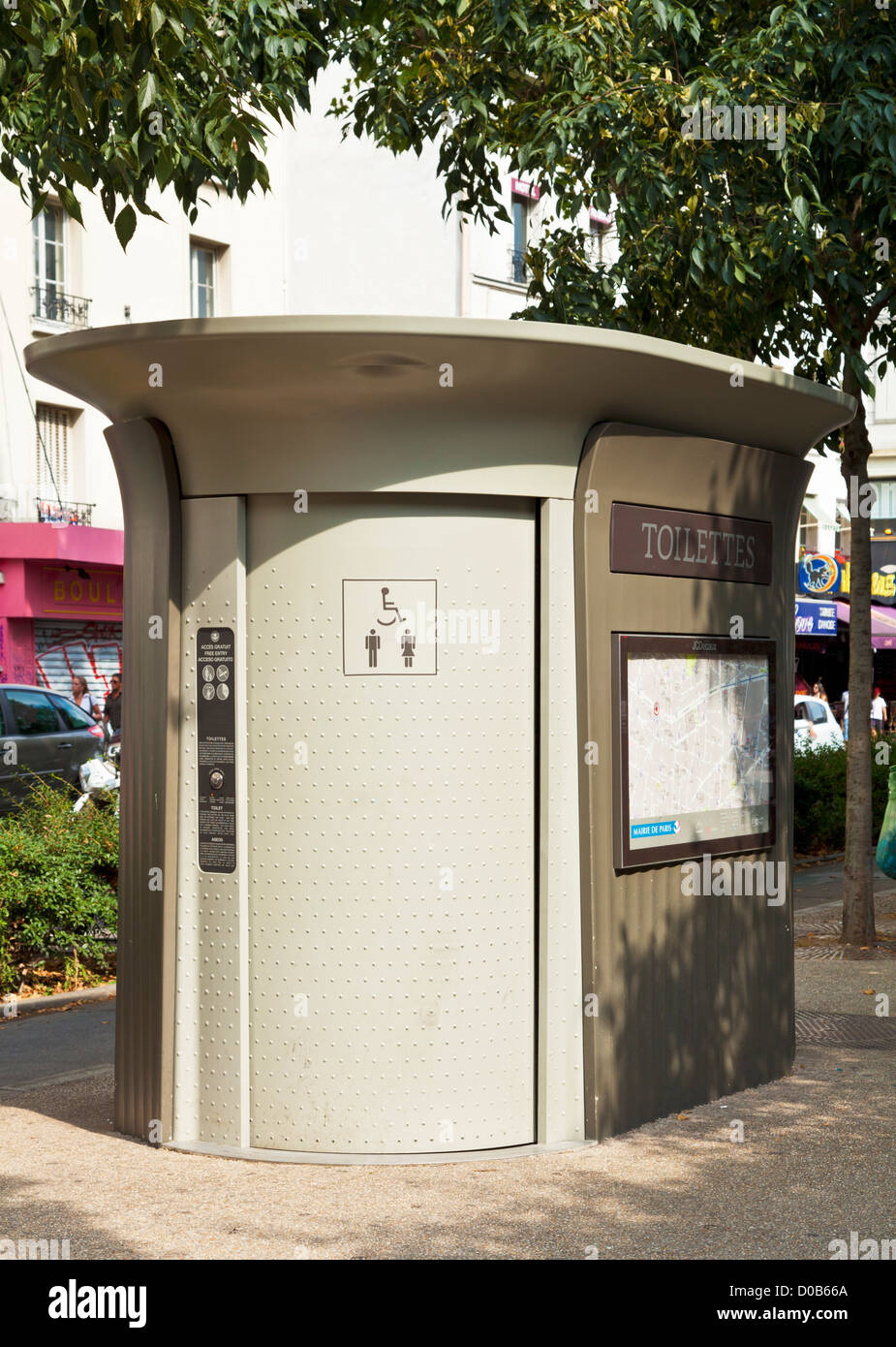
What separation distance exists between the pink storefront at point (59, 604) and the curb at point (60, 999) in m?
15.9

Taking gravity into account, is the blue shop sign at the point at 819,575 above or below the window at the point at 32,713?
above

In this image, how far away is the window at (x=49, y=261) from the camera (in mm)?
25234

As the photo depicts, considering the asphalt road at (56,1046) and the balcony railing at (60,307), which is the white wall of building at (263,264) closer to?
the balcony railing at (60,307)

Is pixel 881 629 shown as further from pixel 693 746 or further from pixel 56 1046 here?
pixel 693 746

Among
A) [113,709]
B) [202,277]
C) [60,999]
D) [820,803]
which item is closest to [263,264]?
[202,277]

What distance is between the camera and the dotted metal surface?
5.73 metres

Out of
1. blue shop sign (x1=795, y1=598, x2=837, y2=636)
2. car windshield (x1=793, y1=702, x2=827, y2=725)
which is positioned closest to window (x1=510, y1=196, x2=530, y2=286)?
blue shop sign (x1=795, y1=598, x2=837, y2=636)

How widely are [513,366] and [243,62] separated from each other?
15.3ft

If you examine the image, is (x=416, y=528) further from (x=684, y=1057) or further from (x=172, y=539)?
(x=684, y=1057)

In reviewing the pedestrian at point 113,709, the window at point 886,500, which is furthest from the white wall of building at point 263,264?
the window at point 886,500

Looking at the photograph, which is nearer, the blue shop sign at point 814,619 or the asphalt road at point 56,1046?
the asphalt road at point 56,1046

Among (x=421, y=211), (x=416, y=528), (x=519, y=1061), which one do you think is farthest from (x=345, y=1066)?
(x=421, y=211)

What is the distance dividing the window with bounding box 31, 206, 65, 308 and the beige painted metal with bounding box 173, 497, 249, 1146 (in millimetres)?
20599

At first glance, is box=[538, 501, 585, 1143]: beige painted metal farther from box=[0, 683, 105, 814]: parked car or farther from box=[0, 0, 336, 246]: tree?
box=[0, 683, 105, 814]: parked car
